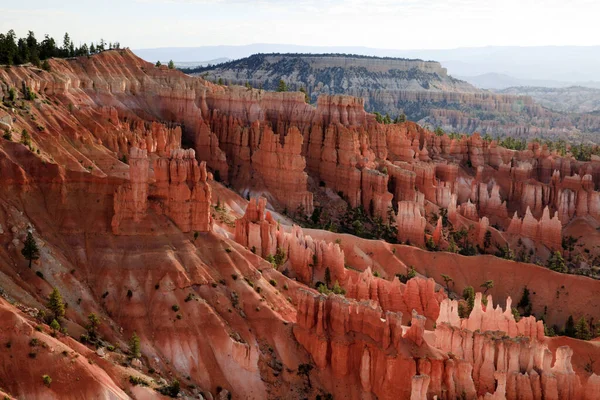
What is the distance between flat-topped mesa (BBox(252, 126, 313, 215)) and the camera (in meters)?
94.0

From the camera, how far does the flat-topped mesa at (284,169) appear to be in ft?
308

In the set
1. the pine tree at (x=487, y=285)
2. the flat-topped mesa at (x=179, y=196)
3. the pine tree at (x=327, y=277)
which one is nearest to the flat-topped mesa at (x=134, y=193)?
the flat-topped mesa at (x=179, y=196)

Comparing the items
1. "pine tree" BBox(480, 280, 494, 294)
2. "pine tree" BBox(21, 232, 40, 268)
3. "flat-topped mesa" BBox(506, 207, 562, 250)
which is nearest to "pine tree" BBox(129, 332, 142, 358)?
"pine tree" BBox(21, 232, 40, 268)

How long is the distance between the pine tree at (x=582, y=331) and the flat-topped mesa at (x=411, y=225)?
24.7 meters

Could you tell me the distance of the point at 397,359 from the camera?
5112cm

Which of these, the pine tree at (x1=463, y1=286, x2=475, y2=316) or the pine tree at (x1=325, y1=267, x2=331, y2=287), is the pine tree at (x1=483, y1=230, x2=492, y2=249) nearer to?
the pine tree at (x1=463, y1=286, x2=475, y2=316)

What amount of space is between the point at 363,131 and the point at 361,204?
40.8 ft

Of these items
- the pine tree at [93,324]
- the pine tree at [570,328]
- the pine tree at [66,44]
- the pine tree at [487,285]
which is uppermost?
the pine tree at [66,44]

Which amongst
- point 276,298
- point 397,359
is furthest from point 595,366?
point 276,298

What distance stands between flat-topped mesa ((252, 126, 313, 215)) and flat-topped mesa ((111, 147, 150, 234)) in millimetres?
36990

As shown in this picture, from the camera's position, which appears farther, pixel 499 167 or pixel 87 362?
pixel 499 167

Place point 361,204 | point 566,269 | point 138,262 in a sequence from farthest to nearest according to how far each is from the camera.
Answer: point 361,204 → point 566,269 → point 138,262

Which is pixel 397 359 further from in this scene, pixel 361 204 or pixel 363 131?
pixel 363 131

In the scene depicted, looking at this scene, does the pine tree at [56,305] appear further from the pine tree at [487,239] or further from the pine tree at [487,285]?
the pine tree at [487,239]
